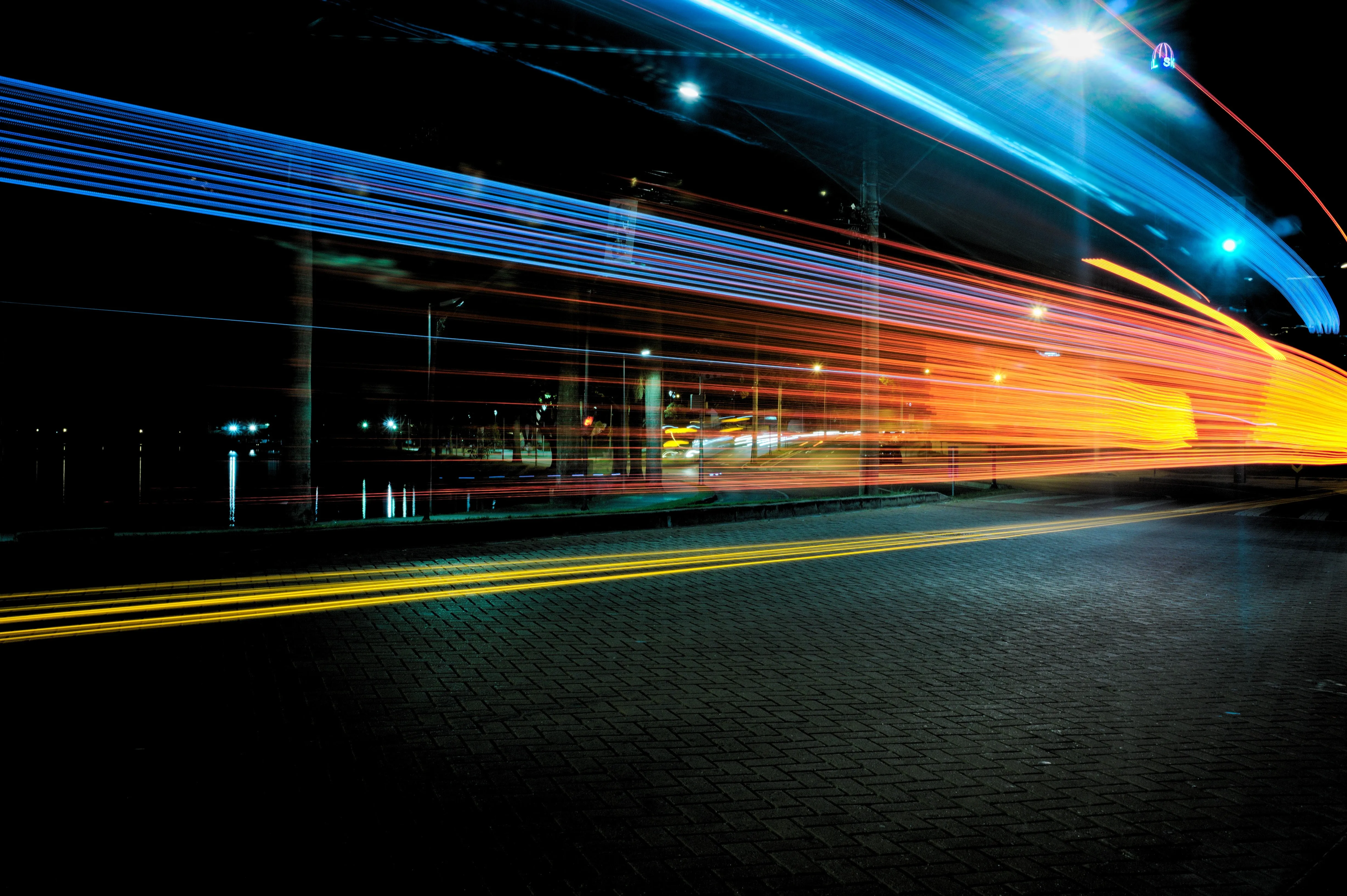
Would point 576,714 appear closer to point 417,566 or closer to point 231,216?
point 417,566

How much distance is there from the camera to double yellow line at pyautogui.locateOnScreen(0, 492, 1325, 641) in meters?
7.62

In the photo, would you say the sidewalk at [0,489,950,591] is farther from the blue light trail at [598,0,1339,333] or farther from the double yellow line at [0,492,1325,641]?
the blue light trail at [598,0,1339,333]

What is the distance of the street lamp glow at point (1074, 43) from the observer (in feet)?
47.3

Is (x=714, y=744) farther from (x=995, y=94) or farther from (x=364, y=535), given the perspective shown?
(x=995, y=94)

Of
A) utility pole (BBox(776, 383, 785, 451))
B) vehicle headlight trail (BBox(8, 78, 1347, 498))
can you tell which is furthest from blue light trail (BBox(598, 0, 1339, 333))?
utility pole (BBox(776, 383, 785, 451))

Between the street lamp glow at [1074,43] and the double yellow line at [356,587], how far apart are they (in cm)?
897

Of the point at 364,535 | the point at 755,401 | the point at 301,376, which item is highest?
the point at 755,401

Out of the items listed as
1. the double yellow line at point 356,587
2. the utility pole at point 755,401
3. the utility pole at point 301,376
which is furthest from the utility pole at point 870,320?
the utility pole at point 301,376

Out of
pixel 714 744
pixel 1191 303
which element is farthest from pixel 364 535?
pixel 1191 303

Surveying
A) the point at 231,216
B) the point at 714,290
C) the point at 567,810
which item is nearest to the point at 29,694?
the point at 567,810

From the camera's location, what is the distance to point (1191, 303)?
86.5ft

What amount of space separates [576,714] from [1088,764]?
9.73 feet

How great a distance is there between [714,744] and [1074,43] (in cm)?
1506

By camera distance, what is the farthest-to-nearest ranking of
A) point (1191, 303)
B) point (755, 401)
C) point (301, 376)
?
point (755, 401)
point (1191, 303)
point (301, 376)
